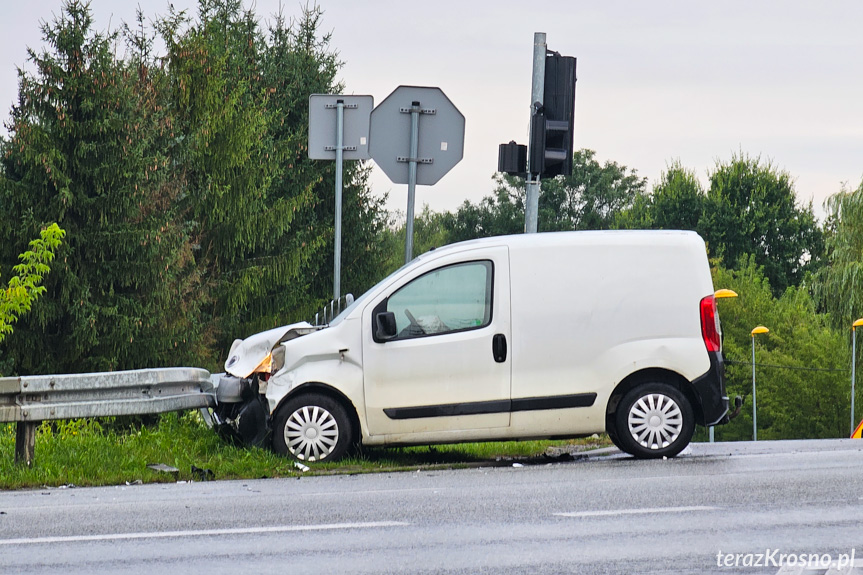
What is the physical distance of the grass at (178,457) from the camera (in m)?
9.52

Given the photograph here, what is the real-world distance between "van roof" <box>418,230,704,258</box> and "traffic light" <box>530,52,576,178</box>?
7.54ft

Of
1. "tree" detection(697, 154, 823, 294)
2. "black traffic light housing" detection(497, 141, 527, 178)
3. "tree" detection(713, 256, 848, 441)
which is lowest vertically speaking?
"tree" detection(713, 256, 848, 441)

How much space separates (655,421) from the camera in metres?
10.2

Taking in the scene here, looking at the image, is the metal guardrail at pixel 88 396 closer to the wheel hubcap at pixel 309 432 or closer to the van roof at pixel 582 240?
the wheel hubcap at pixel 309 432

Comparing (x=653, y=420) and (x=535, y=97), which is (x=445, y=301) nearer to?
(x=653, y=420)

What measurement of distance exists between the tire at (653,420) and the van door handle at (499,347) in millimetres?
1037

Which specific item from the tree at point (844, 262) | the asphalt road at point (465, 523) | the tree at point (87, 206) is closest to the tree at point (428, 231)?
the tree at point (844, 262)

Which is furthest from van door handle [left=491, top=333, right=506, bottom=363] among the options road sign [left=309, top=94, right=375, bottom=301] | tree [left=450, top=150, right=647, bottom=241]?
tree [left=450, top=150, right=647, bottom=241]

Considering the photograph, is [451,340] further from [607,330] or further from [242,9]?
[242,9]

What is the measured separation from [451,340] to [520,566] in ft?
14.1

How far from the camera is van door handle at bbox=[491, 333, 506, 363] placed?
10.0 meters

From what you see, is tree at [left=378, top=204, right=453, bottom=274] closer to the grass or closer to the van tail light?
the grass

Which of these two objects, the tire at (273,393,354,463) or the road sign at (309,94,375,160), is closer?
the tire at (273,393,354,463)

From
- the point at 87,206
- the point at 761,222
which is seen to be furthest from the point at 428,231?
the point at 87,206
